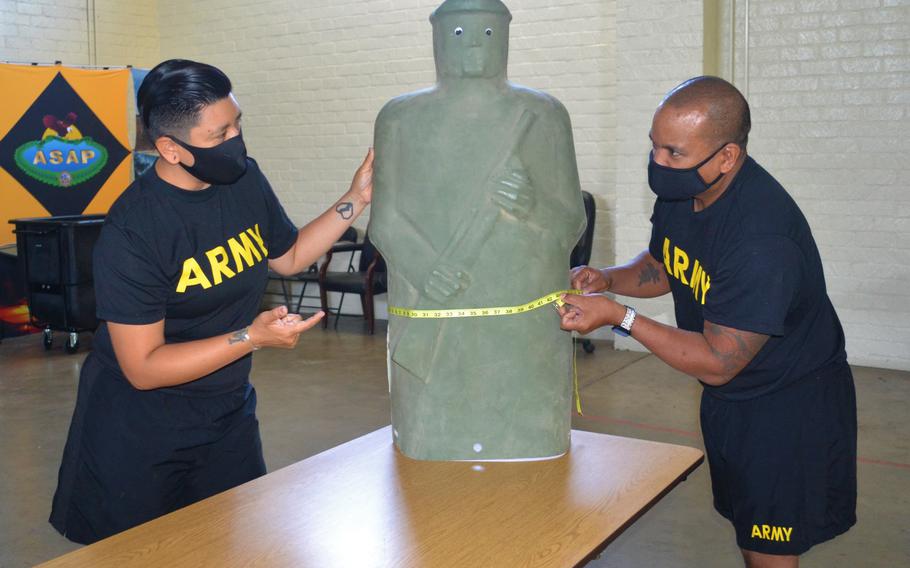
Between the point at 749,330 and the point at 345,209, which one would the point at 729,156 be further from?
the point at 345,209

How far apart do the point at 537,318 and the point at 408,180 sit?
44 cm

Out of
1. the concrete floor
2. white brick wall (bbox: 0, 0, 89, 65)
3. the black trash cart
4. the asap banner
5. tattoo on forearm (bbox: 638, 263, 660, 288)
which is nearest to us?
tattoo on forearm (bbox: 638, 263, 660, 288)

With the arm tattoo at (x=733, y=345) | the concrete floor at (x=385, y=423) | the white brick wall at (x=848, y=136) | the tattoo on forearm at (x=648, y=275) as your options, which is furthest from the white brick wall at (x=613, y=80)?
the arm tattoo at (x=733, y=345)

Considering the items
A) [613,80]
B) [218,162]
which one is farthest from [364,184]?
[613,80]

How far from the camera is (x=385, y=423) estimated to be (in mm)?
4816

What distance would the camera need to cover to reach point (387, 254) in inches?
83.7

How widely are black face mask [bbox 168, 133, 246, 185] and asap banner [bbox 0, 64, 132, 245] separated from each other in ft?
Result: 18.4

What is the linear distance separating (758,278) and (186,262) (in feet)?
4.17

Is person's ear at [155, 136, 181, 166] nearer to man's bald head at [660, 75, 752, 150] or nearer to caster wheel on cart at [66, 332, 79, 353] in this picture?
man's bald head at [660, 75, 752, 150]

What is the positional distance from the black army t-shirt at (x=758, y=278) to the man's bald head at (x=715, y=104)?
119 millimetres

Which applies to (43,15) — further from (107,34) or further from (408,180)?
(408,180)

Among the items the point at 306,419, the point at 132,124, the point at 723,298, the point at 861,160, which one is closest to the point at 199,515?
the point at 723,298

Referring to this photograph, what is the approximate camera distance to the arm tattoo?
2006mm

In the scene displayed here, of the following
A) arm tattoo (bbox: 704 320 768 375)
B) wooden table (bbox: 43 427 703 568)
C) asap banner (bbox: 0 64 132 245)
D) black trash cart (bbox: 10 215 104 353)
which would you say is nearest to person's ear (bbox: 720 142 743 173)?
arm tattoo (bbox: 704 320 768 375)
